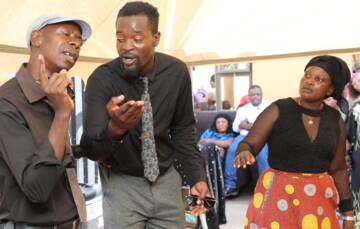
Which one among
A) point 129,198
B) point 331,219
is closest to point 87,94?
point 129,198

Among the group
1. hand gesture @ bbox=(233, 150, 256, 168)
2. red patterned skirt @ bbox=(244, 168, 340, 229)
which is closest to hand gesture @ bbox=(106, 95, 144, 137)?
hand gesture @ bbox=(233, 150, 256, 168)

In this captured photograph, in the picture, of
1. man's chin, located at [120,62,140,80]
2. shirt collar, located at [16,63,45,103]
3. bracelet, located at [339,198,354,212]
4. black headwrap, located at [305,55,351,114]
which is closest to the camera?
shirt collar, located at [16,63,45,103]

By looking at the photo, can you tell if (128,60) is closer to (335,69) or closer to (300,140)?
(300,140)

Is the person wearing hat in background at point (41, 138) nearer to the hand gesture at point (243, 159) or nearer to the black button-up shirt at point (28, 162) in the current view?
the black button-up shirt at point (28, 162)

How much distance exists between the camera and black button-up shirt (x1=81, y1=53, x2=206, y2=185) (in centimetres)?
184

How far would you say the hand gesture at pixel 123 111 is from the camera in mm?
1646

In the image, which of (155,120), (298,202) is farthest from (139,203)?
(298,202)

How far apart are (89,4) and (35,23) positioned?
180 cm

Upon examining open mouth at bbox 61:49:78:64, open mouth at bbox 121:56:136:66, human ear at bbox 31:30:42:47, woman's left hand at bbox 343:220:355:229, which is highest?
human ear at bbox 31:30:42:47

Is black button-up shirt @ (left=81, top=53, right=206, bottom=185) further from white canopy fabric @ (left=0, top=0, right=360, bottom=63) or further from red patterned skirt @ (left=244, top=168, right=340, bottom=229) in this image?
white canopy fabric @ (left=0, top=0, right=360, bottom=63)

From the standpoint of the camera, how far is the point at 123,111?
1656 millimetres

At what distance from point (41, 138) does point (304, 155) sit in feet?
5.31

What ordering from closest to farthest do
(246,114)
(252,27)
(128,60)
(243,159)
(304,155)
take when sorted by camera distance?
(128,60), (243,159), (304,155), (252,27), (246,114)

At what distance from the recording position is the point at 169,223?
204cm
